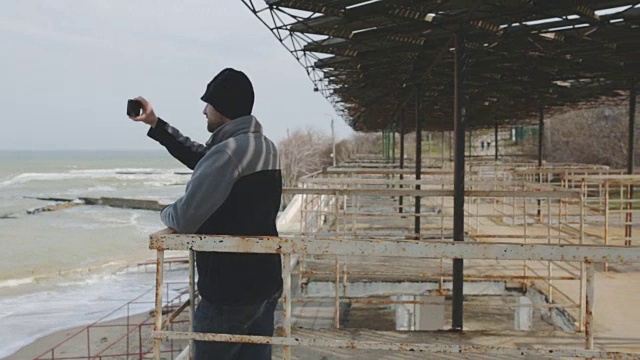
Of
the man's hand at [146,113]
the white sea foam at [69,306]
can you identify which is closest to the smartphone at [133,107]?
the man's hand at [146,113]

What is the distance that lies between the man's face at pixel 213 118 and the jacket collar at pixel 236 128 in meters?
0.04

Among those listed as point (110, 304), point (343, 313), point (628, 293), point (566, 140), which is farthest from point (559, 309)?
point (566, 140)

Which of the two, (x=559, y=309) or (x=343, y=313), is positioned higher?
(x=559, y=309)

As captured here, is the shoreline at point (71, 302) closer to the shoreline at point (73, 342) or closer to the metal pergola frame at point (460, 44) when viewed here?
the shoreline at point (73, 342)

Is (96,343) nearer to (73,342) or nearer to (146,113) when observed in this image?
(73,342)

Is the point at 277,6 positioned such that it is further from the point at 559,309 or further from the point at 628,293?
the point at 628,293

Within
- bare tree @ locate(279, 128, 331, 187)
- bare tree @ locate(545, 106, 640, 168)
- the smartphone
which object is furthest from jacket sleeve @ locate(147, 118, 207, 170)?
bare tree @ locate(279, 128, 331, 187)

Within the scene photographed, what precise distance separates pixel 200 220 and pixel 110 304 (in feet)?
62.9

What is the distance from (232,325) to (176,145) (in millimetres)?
1040

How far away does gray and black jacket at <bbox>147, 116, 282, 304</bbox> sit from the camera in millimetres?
2051

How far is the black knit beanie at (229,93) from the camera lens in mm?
2248

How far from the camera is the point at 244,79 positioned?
229cm

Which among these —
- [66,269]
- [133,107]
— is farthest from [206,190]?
[66,269]

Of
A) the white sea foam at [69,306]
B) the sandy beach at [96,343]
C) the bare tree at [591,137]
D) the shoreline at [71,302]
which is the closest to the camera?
the sandy beach at [96,343]
